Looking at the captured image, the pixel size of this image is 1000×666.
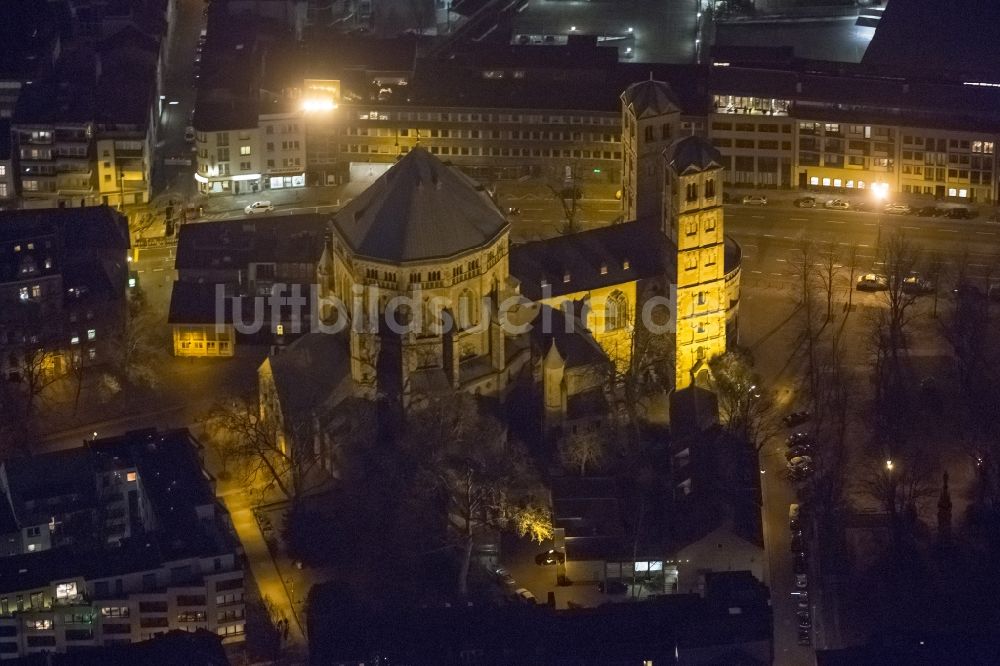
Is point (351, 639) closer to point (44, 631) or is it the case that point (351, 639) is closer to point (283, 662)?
point (283, 662)

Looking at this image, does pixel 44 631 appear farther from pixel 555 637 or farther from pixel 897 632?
pixel 897 632

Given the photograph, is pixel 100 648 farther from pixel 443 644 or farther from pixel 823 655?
pixel 823 655

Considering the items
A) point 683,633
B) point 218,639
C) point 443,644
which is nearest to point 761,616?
point 683,633

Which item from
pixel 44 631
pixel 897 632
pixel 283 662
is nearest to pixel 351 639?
pixel 283 662

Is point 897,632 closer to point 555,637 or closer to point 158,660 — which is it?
point 555,637

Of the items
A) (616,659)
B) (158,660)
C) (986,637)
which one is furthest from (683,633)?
(158,660)
